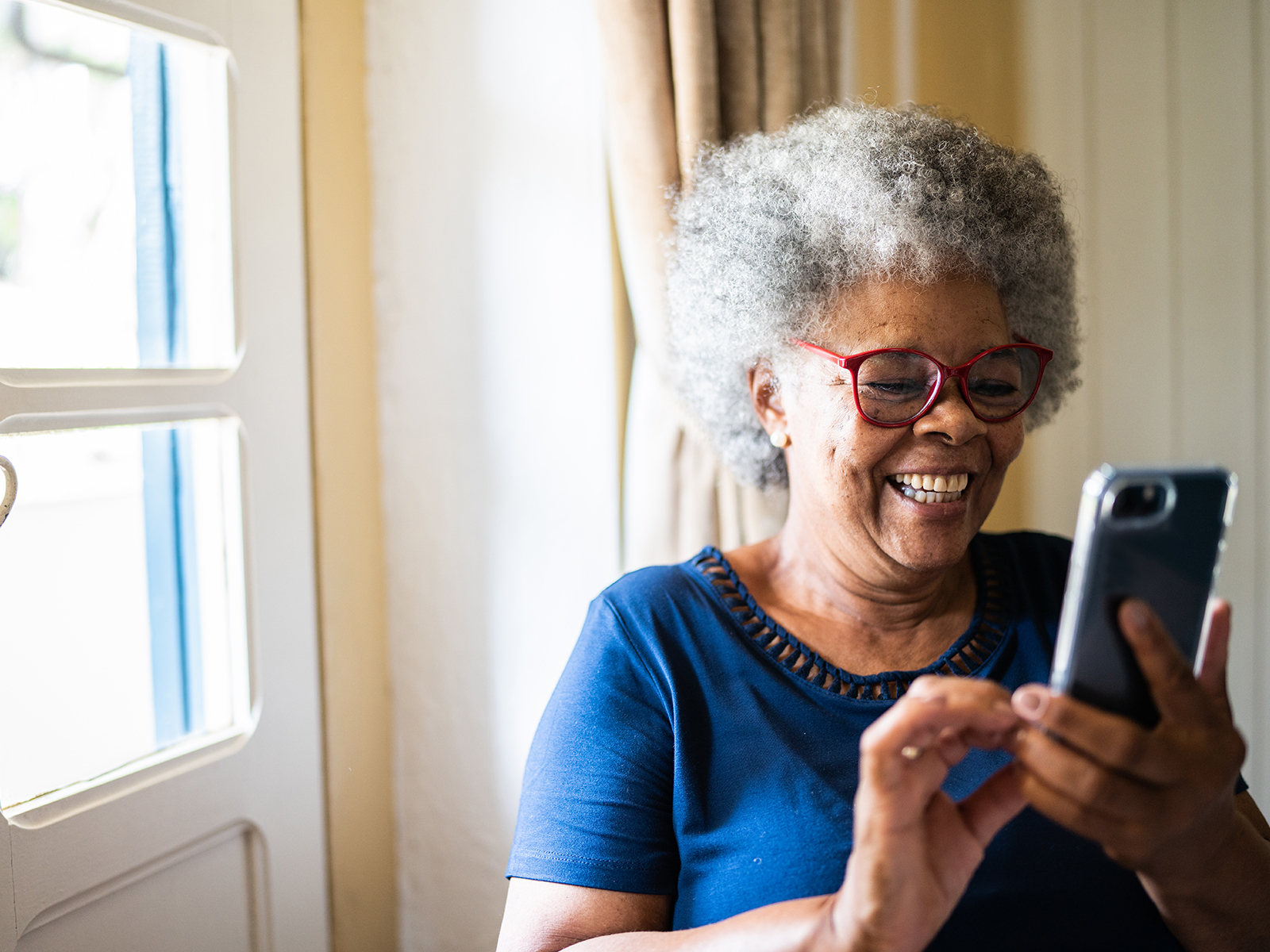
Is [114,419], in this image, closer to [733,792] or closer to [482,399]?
[482,399]

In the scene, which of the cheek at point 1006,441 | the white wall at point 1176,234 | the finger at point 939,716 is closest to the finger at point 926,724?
the finger at point 939,716

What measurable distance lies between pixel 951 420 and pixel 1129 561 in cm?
35

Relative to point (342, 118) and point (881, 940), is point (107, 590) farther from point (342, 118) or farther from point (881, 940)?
point (881, 940)

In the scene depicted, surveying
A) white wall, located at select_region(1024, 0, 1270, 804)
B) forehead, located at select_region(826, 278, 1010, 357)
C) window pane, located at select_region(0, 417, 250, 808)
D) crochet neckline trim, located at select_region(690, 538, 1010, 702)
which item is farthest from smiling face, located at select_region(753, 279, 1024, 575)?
window pane, located at select_region(0, 417, 250, 808)

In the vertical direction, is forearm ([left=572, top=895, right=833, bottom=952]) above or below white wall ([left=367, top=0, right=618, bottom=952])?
below

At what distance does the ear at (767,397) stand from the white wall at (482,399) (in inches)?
13.7

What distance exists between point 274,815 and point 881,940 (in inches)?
41.0

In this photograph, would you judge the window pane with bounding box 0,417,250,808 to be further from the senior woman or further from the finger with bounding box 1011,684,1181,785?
the finger with bounding box 1011,684,1181,785

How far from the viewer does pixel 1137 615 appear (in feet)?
2.25

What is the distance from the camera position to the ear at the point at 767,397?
3.97 ft

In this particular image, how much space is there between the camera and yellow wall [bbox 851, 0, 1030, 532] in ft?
5.88

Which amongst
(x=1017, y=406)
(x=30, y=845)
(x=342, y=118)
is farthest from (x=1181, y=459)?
(x=30, y=845)

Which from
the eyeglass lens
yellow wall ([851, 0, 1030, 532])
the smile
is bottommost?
the smile

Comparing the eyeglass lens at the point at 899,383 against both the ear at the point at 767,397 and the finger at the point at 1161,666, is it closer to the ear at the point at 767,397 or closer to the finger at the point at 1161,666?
the ear at the point at 767,397
